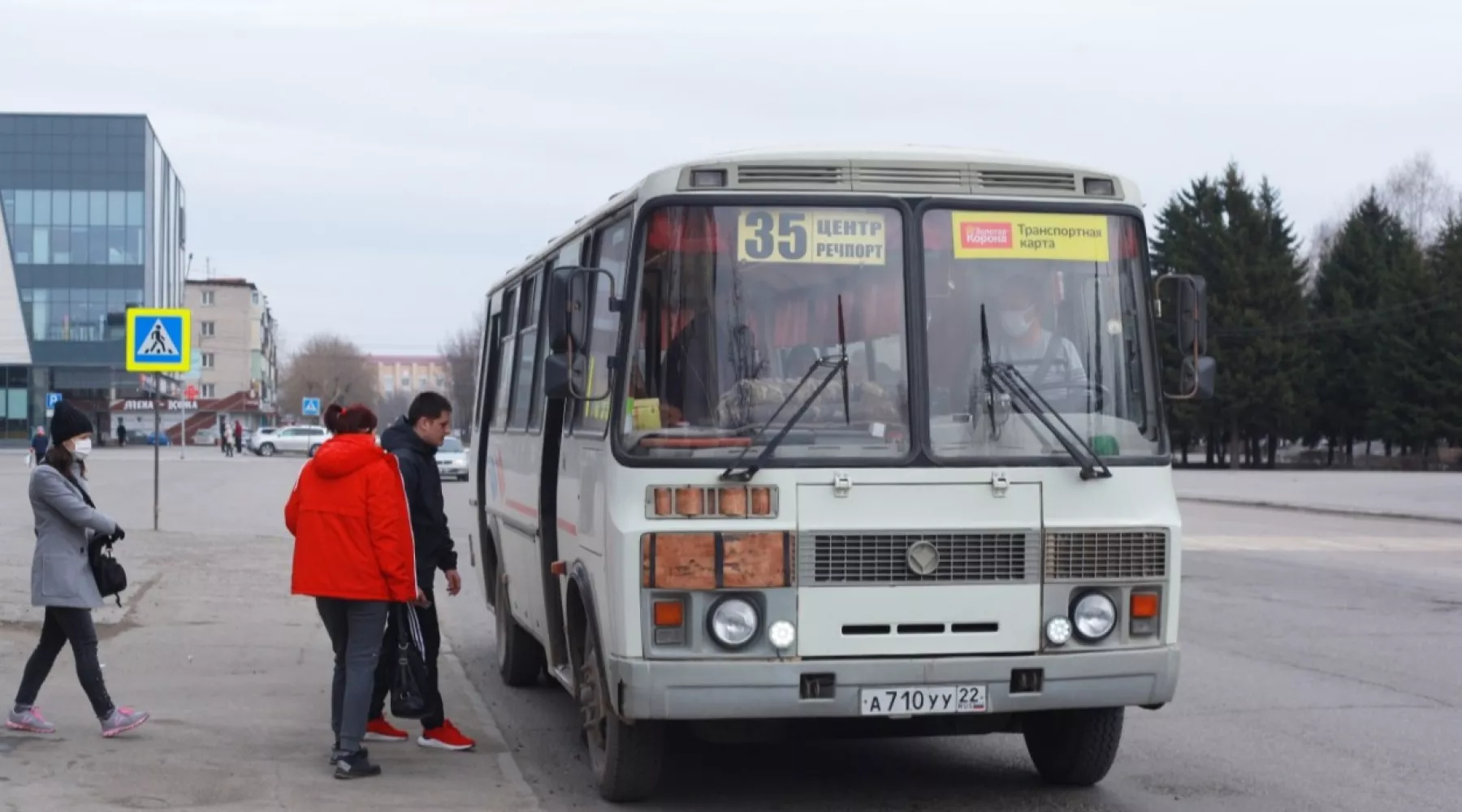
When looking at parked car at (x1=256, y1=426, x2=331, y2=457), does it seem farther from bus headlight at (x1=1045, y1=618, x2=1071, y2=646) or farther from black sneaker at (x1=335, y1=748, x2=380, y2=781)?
→ bus headlight at (x1=1045, y1=618, x2=1071, y2=646)

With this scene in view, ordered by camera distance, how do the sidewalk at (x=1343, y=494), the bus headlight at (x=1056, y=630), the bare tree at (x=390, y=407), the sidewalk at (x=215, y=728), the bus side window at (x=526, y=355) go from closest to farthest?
the bus headlight at (x=1056, y=630), the sidewalk at (x=215, y=728), the bus side window at (x=526, y=355), the sidewalk at (x=1343, y=494), the bare tree at (x=390, y=407)

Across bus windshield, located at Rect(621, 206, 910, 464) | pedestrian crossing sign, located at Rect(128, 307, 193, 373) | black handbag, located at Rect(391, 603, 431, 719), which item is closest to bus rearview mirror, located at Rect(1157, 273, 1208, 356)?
bus windshield, located at Rect(621, 206, 910, 464)

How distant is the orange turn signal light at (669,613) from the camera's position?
6.68 m

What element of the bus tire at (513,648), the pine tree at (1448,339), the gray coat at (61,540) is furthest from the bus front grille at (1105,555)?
the pine tree at (1448,339)

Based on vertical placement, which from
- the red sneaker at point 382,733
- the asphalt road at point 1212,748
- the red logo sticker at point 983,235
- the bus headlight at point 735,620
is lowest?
the asphalt road at point 1212,748

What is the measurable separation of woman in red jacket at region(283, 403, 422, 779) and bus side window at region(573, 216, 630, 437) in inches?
36.6

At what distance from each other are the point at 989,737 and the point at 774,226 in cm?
366

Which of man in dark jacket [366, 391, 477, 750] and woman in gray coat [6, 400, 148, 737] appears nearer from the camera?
woman in gray coat [6, 400, 148, 737]

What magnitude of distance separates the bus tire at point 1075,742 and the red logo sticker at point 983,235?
2.04 m

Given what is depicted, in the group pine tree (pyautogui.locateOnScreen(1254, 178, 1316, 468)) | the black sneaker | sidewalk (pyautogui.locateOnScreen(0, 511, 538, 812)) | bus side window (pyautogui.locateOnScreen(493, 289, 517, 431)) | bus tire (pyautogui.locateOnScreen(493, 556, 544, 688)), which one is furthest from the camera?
pine tree (pyautogui.locateOnScreen(1254, 178, 1316, 468))

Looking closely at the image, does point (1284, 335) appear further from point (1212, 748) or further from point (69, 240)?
point (1212, 748)

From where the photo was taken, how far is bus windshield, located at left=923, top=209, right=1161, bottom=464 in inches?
275

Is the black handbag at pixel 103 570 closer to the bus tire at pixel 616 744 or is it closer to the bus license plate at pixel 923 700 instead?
the bus tire at pixel 616 744

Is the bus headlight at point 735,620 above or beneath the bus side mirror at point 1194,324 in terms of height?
beneath
